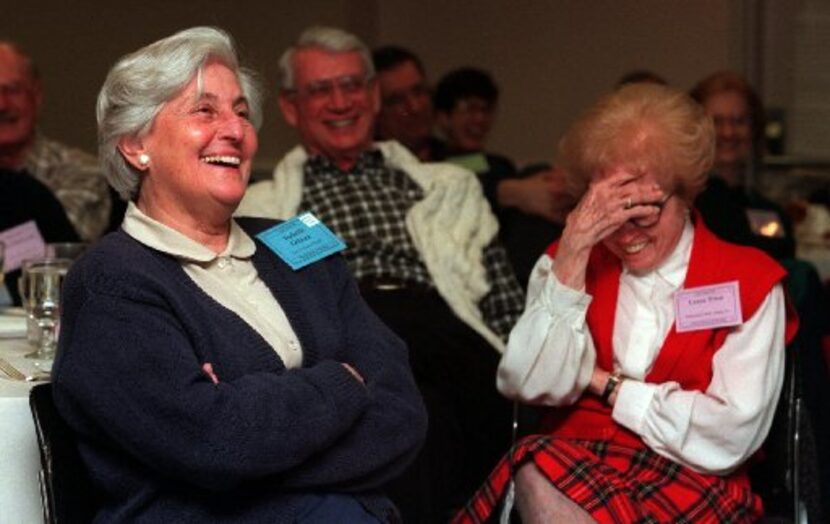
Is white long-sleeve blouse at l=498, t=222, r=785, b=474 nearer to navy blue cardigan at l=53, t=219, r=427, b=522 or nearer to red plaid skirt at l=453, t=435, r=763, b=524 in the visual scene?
red plaid skirt at l=453, t=435, r=763, b=524

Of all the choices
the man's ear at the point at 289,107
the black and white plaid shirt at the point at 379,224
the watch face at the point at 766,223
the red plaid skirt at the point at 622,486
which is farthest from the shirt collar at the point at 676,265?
the watch face at the point at 766,223

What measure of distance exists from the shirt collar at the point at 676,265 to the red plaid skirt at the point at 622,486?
1.21 feet

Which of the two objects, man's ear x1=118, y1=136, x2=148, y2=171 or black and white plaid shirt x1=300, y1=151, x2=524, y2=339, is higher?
man's ear x1=118, y1=136, x2=148, y2=171

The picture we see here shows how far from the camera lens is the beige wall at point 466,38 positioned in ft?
22.5

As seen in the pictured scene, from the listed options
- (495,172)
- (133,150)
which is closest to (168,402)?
(133,150)

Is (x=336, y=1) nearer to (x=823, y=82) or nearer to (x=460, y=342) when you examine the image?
(x=823, y=82)

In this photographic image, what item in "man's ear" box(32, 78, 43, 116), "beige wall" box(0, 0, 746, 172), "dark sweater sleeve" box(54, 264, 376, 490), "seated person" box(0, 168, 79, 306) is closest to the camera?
"dark sweater sleeve" box(54, 264, 376, 490)

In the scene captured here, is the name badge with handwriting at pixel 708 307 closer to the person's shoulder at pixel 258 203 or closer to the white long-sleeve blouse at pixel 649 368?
the white long-sleeve blouse at pixel 649 368

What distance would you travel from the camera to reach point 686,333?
314cm

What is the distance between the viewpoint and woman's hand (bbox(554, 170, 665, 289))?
3145 mm

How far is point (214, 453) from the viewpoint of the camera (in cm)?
240

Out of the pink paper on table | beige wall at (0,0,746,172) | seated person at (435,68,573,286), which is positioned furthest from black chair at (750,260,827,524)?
beige wall at (0,0,746,172)

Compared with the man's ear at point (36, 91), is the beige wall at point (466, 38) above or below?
below

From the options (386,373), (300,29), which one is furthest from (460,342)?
(300,29)
